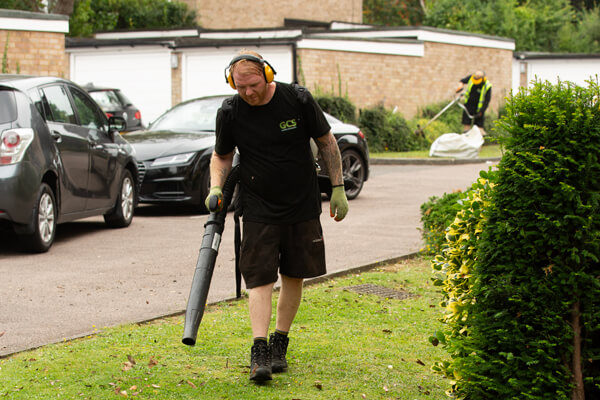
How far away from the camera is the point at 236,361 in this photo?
17.9ft

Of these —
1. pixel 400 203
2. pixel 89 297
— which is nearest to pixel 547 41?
pixel 400 203

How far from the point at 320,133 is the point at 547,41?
143 ft

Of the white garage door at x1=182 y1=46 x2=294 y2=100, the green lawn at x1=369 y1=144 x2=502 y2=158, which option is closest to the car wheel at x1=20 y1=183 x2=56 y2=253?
the green lawn at x1=369 y1=144 x2=502 y2=158

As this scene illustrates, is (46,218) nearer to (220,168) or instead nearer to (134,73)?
(220,168)

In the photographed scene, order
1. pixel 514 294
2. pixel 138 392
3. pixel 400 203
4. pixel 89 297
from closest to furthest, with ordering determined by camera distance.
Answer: pixel 514 294, pixel 138 392, pixel 89 297, pixel 400 203

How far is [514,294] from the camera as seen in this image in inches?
151

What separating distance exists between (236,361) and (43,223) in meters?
4.77

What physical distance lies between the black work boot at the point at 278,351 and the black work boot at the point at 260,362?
13 cm

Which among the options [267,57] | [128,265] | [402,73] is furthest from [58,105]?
[402,73]

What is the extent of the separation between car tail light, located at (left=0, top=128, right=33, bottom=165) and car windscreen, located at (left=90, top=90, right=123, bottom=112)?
1315cm

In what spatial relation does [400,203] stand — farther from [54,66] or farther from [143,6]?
[143,6]

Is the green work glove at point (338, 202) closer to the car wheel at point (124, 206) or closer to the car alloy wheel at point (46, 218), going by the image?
the car alloy wheel at point (46, 218)

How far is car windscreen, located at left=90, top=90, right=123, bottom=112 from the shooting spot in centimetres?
2225

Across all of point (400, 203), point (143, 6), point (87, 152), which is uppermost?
point (143, 6)
